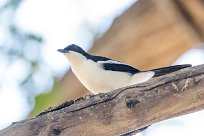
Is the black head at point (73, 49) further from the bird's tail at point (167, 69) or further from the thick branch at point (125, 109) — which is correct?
the thick branch at point (125, 109)

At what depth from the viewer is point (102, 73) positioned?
1.73 m

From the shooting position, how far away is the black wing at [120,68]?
1.70 metres

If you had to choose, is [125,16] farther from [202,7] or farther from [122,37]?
[202,7]

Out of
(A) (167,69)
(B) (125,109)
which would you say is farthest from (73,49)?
(B) (125,109)

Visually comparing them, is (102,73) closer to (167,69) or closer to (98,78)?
(98,78)

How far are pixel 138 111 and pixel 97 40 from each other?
19.6 inches

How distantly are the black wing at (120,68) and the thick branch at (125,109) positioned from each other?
311 millimetres

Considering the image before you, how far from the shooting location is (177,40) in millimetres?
1712

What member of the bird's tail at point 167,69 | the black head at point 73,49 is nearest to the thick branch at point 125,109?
the bird's tail at point 167,69

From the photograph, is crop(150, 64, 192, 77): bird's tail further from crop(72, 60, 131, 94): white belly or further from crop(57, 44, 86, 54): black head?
crop(57, 44, 86, 54): black head

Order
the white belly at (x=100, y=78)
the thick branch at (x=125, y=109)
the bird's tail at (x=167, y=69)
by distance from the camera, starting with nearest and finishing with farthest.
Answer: the thick branch at (x=125, y=109) → the bird's tail at (x=167, y=69) → the white belly at (x=100, y=78)

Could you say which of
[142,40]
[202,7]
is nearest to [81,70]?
[142,40]

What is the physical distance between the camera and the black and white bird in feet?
5.55

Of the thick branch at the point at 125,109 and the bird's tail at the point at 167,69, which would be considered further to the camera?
the bird's tail at the point at 167,69
